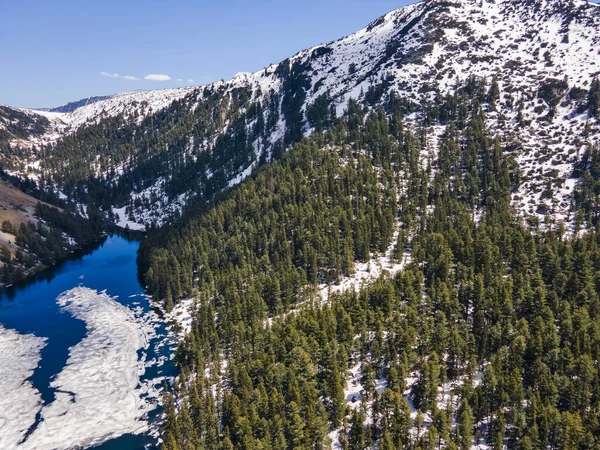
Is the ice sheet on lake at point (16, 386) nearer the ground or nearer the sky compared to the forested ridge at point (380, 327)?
nearer the ground

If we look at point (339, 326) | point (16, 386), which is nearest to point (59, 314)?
point (16, 386)

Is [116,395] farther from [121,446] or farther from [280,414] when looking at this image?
[280,414]

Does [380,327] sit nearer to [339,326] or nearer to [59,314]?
[339,326]

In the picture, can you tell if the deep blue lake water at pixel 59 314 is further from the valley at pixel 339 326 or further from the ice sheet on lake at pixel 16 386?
the ice sheet on lake at pixel 16 386

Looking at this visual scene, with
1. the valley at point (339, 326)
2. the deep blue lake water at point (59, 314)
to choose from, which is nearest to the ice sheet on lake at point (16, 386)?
the valley at point (339, 326)

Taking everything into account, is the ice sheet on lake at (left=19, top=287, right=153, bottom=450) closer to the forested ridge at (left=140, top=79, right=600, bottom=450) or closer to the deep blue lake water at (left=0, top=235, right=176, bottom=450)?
the deep blue lake water at (left=0, top=235, right=176, bottom=450)
